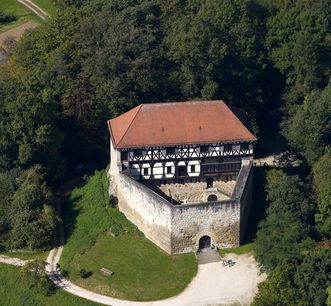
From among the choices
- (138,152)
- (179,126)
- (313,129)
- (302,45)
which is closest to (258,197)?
(313,129)

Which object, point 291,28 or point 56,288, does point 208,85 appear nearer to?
point 291,28

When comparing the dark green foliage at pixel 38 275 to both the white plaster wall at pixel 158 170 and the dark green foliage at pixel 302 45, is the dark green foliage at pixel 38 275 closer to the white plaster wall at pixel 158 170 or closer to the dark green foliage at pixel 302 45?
the white plaster wall at pixel 158 170

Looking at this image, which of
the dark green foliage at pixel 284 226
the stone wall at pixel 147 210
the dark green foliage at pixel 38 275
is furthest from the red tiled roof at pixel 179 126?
the dark green foliage at pixel 38 275

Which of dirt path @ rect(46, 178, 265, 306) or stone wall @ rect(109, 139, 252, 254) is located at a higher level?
stone wall @ rect(109, 139, 252, 254)

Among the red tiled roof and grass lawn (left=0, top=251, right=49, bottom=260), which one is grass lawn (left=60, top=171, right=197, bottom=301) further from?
the red tiled roof

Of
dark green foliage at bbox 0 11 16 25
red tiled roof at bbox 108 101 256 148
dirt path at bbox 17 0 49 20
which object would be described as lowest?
red tiled roof at bbox 108 101 256 148

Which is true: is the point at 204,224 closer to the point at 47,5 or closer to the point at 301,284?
the point at 301,284

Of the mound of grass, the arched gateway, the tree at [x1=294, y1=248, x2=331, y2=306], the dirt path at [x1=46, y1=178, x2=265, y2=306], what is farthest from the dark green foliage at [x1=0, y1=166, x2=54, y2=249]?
the tree at [x1=294, y1=248, x2=331, y2=306]

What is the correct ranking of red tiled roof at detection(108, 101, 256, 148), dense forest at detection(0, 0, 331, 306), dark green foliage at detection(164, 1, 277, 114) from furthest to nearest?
1. dark green foliage at detection(164, 1, 277, 114)
2. dense forest at detection(0, 0, 331, 306)
3. red tiled roof at detection(108, 101, 256, 148)
